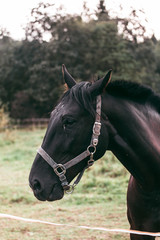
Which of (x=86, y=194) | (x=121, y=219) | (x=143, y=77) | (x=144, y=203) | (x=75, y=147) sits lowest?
(x=143, y=77)

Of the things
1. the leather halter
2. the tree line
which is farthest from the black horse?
the tree line

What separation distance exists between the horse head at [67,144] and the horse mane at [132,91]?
170 mm

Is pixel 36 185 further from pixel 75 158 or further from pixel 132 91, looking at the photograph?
pixel 132 91

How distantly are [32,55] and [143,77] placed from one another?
10.7 meters

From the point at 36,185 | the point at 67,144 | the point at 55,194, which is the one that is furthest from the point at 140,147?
the point at 36,185

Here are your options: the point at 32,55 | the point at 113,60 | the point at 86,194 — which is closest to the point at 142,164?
the point at 86,194

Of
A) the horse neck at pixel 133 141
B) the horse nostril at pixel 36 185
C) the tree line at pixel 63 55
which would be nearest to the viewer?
the horse nostril at pixel 36 185

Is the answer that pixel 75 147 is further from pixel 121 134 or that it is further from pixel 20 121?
pixel 20 121

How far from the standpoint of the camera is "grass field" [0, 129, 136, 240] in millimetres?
4867

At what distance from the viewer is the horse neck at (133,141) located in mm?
2479

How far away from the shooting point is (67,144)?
7.79 feet

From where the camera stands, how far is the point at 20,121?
29062 mm

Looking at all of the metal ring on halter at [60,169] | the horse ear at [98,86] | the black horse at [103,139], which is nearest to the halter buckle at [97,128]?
the black horse at [103,139]

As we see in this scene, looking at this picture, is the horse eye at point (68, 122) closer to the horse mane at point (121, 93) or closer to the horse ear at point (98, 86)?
the horse mane at point (121, 93)
